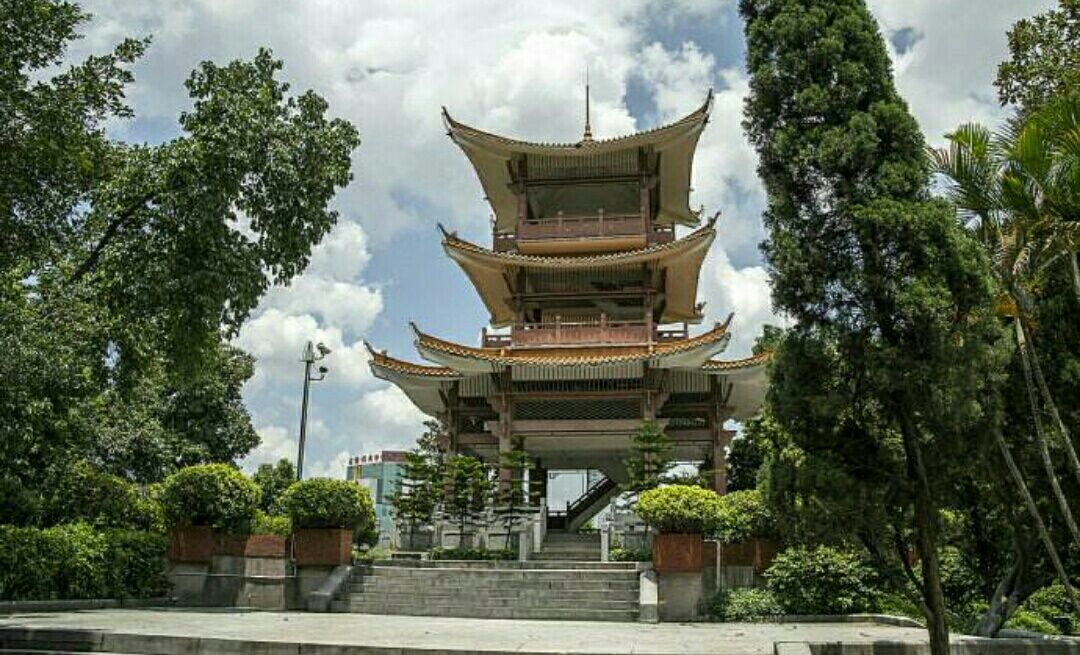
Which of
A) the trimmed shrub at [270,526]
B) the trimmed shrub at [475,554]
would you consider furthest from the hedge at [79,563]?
the trimmed shrub at [475,554]

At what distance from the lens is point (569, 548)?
1856cm

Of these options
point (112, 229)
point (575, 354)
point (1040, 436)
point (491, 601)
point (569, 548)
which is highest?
point (575, 354)

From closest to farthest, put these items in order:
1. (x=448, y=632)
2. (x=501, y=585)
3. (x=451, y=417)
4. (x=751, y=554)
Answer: (x=448, y=632) < (x=751, y=554) < (x=501, y=585) < (x=451, y=417)

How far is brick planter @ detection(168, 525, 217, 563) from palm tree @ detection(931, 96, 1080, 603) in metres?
12.2

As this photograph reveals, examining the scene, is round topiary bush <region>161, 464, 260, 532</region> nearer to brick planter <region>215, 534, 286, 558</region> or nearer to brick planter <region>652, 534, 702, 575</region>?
brick planter <region>215, 534, 286, 558</region>

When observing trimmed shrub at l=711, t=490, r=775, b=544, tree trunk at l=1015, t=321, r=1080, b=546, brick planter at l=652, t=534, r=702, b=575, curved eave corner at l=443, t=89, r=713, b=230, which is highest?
curved eave corner at l=443, t=89, r=713, b=230

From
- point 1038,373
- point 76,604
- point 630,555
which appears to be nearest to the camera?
point 1038,373

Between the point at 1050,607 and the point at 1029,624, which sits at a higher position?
the point at 1050,607

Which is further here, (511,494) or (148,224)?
(511,494)

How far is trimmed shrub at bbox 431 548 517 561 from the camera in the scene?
17266 mm

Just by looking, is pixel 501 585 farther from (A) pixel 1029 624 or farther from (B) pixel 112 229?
(B) pixel 112 229

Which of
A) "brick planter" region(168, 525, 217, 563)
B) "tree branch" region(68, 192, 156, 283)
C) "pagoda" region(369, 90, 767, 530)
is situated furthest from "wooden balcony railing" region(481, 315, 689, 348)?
"tree branch" region(68, 192, 156, 283)

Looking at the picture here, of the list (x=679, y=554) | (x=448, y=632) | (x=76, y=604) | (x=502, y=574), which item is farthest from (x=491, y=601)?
(x=76, y=604)

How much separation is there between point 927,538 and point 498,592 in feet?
29.0
